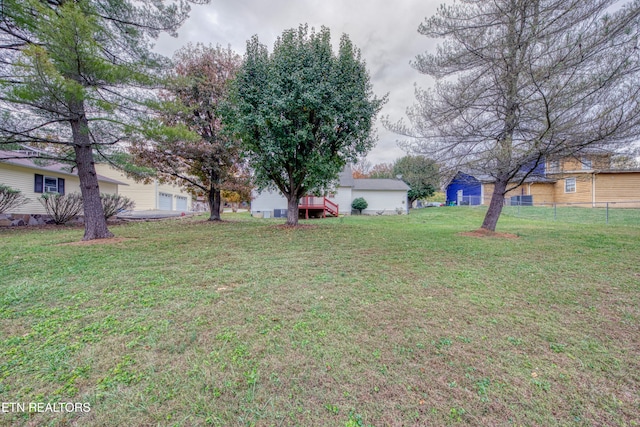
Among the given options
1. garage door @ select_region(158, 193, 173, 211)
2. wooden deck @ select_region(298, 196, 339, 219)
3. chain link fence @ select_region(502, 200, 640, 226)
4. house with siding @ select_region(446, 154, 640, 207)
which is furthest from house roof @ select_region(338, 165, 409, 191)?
garage door @ select_region(158, 193, 173, 211)

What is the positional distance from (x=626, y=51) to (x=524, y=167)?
3186mm

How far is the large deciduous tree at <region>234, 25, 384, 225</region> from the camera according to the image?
8680mm

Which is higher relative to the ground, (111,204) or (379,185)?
(379,185)

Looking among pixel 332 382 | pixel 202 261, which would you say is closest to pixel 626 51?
pixel 332 382

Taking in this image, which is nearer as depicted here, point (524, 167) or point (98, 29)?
point (98, 29)

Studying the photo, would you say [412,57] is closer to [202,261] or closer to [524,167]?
[524,167]

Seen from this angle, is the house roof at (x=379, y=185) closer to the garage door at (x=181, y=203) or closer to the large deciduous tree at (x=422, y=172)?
the large deciduous tree at (x=422, y=172)

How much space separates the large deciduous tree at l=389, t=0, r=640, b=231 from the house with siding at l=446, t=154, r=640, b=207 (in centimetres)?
91

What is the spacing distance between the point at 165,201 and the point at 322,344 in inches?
1215

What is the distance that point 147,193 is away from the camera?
25938mm

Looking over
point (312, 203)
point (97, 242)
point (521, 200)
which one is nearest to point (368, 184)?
point (312, 203)

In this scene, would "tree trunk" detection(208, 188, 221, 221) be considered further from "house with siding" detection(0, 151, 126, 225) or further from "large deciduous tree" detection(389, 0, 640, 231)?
"large deciduous tree" detection(389, 0, 640, 231)

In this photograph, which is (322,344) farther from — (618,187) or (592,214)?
(618,187)

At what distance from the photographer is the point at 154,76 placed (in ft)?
23.4
